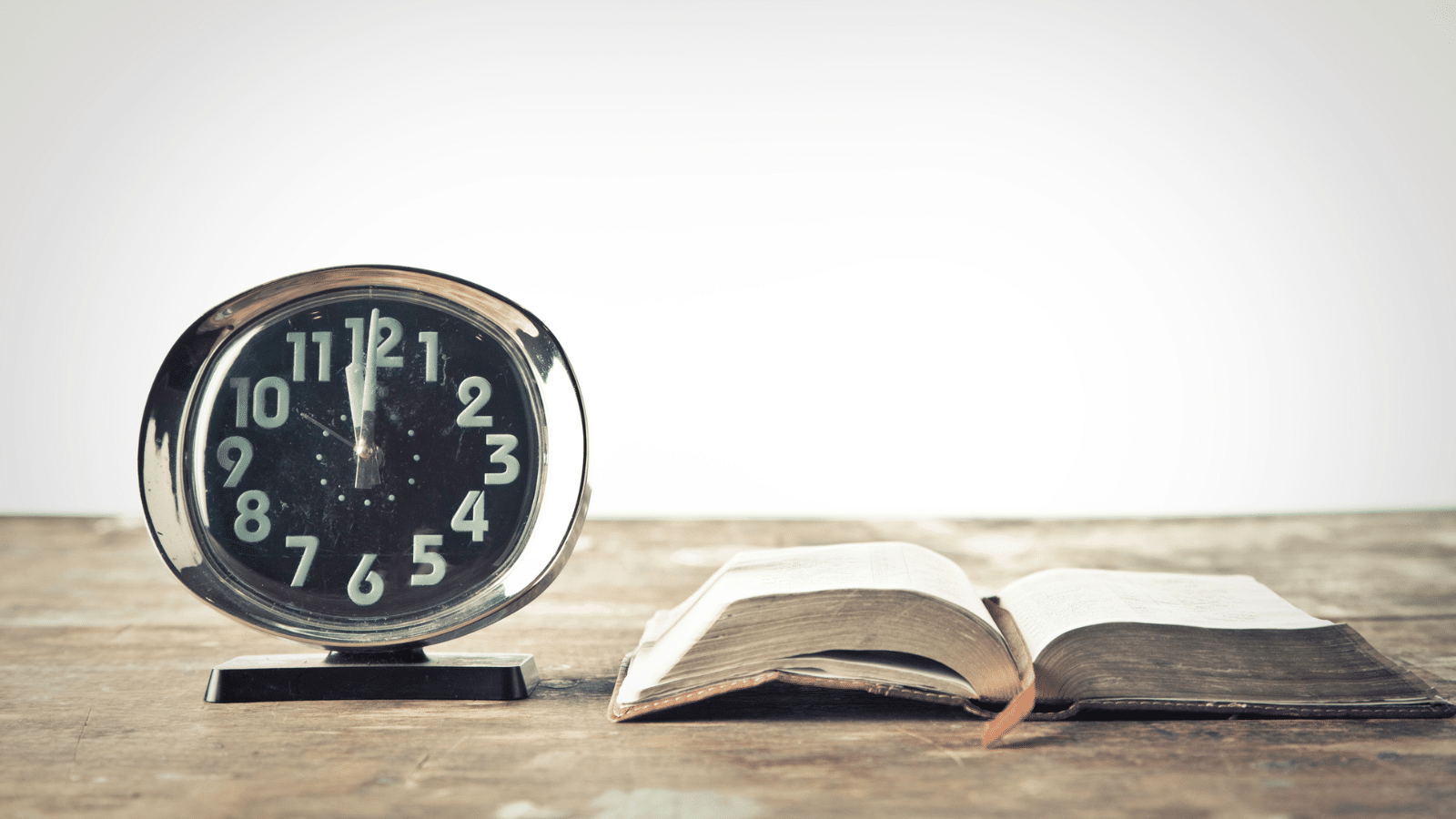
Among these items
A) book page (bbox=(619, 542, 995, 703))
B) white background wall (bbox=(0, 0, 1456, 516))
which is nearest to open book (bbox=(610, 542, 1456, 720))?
book page (bbox=(619, 542, 995, 703))

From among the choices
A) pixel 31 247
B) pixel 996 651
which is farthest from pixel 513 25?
pixel 996 651

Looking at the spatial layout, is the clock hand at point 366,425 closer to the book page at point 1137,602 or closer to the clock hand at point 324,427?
the clock hand at point 324,427

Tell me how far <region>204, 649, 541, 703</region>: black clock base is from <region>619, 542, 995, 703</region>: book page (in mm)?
158

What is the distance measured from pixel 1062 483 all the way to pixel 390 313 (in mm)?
2847

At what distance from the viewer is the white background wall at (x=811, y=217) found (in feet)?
10.6

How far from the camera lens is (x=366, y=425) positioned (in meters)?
1.11

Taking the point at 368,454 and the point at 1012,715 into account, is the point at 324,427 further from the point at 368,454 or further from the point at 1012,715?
the point at 1012,715

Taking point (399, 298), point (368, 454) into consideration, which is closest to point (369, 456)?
point (368, 454)

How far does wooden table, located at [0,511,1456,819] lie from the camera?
82cm

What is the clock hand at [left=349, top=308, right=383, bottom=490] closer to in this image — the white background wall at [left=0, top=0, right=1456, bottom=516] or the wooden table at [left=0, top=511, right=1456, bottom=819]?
the wooden table at [left=0, top=511, right=1456, bottom=819]

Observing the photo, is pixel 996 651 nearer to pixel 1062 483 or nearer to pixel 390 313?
pixel 390 313

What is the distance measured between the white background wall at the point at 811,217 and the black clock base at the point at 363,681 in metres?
2.26

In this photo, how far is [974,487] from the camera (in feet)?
11.3

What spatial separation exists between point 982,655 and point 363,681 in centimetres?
68
